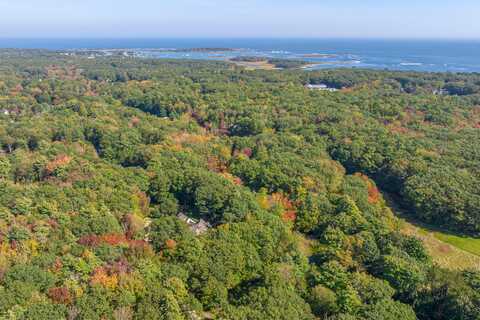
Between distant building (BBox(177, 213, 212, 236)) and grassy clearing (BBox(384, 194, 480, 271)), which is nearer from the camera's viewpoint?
grassy clearing (BBox(384, 194, 480, 271))

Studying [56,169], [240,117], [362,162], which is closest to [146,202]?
[56,169]

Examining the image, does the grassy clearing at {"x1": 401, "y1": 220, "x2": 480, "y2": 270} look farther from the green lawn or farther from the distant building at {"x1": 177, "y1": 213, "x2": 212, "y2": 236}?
the distant building at {"x1": 177, "y1": 213, "x2": 212, "y2": 236}

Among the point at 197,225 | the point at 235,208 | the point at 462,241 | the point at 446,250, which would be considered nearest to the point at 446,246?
the point at 446,250

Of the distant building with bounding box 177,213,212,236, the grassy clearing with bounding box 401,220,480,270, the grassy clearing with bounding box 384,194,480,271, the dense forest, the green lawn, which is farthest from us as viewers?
the green lawn

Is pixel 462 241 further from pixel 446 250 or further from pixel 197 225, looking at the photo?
pixel 197 225

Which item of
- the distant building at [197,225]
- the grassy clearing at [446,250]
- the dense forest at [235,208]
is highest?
the dense forest at [235,208]

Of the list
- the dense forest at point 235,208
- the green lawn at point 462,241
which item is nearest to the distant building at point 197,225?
the dense forest at point 235,208

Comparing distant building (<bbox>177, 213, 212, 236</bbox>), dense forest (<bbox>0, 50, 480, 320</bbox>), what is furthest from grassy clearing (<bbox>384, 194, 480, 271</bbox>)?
distant building (<bbox>177, 213, 212, 236</bbox>)

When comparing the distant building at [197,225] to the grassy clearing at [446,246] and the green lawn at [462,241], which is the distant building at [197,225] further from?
the green lawn at [462,241]
